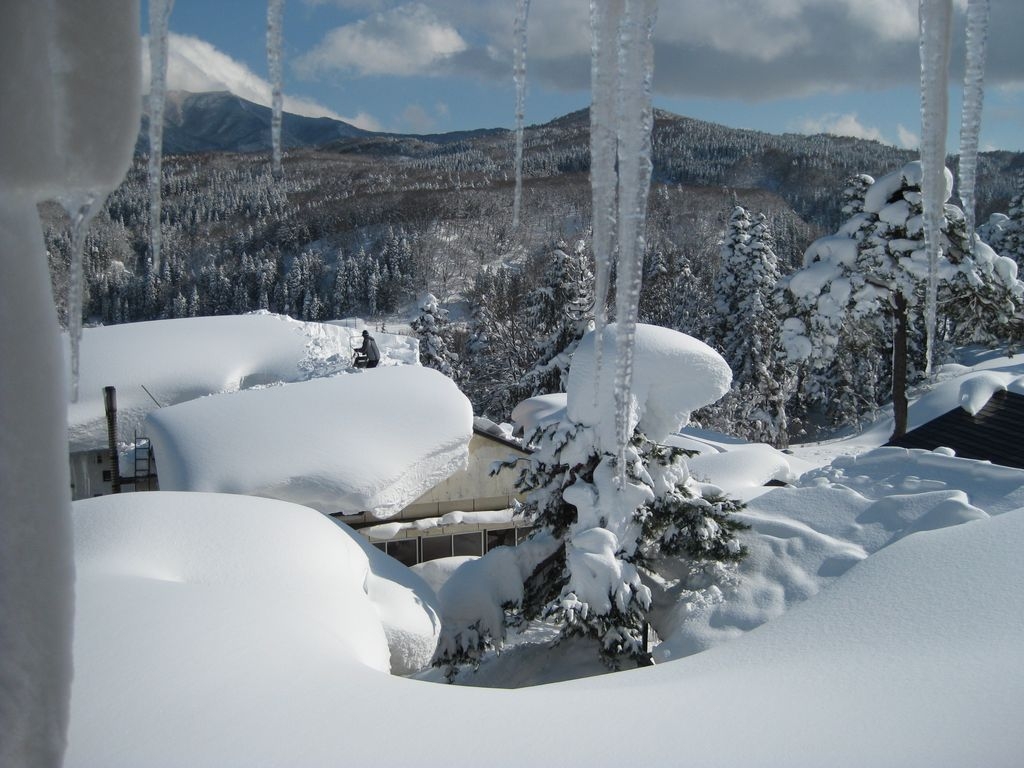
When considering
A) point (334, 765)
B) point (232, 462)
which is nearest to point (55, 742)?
point (334, 765)

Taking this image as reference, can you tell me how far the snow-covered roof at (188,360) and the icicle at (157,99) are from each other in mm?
17496

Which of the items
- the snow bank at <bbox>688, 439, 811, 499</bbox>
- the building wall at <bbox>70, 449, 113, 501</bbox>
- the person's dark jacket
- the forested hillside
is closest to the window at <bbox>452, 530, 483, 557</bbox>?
the snow bank at <bbox>688, 439, 811, 499</bbox>

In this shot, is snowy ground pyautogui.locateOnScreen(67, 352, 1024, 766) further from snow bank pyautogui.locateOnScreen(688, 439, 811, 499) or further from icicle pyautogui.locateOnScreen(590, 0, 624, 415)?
snow bank pyautogui.locateOnScreen(688, 439, 811, 499)

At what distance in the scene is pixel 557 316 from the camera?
29625 mm

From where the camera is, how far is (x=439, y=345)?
3991cm

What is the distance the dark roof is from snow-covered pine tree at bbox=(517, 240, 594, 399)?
12.4m

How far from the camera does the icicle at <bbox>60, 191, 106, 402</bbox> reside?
1.33 metres

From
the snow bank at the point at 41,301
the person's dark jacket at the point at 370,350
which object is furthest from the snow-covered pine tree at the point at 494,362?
the snow bank at the point at 41,301

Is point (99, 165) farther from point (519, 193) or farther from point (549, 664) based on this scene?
point (549, 664)

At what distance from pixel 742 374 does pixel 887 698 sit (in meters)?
31.6

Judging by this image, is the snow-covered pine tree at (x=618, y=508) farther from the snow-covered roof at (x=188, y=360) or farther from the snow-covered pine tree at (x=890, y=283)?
the snow-covered pine tree at (x=890, y=283)

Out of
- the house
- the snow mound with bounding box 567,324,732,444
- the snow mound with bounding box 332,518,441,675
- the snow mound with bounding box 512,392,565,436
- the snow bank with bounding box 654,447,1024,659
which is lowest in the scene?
the house

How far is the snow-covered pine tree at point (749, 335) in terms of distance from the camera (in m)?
32.8

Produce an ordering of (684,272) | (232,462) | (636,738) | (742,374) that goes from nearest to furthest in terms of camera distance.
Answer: (636,738) < (232,462) < (742,374) < (684,272)
